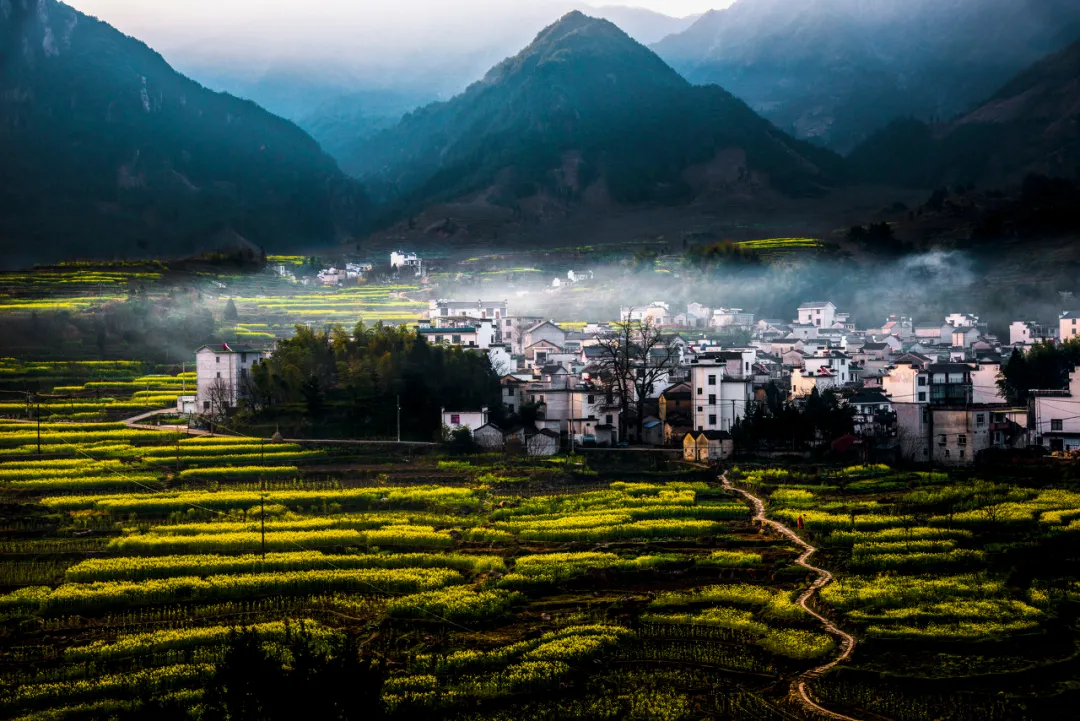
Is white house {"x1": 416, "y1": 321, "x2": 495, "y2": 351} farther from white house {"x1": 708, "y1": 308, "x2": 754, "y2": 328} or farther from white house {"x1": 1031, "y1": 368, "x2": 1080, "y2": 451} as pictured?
white house {"x1": 1031, "y1": 368, "x2": 1080, "y2": 451}

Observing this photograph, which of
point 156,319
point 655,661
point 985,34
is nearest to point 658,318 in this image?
point 156,319

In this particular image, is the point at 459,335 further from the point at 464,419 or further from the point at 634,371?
the point at 464,419

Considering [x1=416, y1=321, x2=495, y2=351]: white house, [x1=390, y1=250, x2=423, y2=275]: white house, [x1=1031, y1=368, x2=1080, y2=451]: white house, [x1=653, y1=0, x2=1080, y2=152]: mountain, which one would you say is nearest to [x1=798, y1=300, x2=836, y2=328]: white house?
[x1=416, y1=321, x2=495, y2=351]: white house

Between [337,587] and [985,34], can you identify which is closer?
[337,587]

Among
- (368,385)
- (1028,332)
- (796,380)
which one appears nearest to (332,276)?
(368,385)

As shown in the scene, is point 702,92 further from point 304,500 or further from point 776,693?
point 776,693

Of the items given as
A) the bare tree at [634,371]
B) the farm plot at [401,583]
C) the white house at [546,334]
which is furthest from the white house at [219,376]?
the white house at [546,334]

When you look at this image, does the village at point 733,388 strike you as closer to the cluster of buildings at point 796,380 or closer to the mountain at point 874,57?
the cluster of buildings at point 796,380
